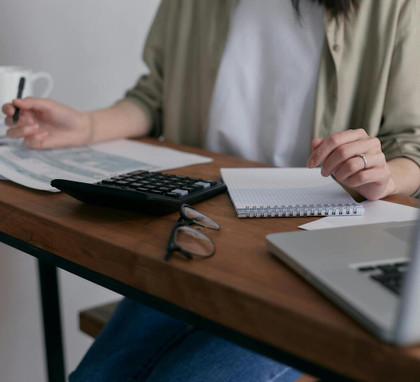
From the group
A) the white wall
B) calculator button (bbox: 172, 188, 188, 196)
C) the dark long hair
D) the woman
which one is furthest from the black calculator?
the white wall

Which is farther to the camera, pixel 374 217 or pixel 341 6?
pixel 341 6

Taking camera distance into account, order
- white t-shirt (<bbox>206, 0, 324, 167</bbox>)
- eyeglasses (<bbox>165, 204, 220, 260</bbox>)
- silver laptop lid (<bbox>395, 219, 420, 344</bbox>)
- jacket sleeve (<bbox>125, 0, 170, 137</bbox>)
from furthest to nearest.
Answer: jacket sleeve (<bbox>125, 0, 170, 137</bbox>), white t-shirt (<bbox>206, 0, 324, 167</bbox>), eyeglasses (<bbox>165, 204, 220, 260</bbox>), silver laptop lid (<bbox>395, 219, 420, 344</bbox>)

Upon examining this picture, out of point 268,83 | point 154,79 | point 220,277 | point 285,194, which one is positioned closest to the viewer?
point 220,277

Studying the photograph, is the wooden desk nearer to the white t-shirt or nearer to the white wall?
the white t-shirt

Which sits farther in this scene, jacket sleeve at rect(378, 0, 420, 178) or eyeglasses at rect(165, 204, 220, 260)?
jacket sleeve at rect(378, 0, 420, 178)

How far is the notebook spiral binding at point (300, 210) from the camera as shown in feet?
1.90

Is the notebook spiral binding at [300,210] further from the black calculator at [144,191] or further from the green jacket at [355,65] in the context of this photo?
the green jacket at [355,65]

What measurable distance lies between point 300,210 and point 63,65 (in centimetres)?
93

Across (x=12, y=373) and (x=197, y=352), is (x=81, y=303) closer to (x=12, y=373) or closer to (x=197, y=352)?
(x=12, y=373)

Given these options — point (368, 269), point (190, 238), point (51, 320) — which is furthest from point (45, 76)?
point (368, 269)

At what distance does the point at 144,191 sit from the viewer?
58 centimetres

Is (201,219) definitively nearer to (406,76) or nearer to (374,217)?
(374,217)

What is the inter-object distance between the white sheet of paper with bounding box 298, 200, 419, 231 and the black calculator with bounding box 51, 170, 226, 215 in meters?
0.13

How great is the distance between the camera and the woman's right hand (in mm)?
857
